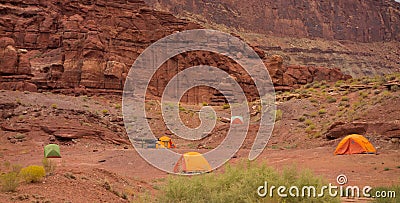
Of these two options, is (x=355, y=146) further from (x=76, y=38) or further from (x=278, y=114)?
(x=76, y=38)

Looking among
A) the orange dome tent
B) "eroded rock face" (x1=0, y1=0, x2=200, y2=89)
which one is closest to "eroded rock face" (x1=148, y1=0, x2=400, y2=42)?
"eroded rock face" (x1=0, y1=0, x2=200, y2=89)

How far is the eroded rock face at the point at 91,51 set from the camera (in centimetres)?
5528

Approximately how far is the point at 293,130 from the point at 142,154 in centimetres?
1037

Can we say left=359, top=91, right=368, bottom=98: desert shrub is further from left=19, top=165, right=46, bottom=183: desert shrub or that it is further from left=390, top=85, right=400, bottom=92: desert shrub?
left=19, top=165, right=46, bottom=183: desert shrub

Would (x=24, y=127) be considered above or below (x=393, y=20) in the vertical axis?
below

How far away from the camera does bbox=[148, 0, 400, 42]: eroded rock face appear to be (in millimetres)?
130500

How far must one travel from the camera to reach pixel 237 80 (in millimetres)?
65438

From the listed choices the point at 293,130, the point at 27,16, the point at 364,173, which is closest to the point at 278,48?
the point at 27,16

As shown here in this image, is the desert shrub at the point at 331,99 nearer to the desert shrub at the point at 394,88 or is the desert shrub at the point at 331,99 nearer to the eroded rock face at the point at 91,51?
the desert shrub at the point at 394,88

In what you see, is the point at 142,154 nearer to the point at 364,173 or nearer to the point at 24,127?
the point at 24,127

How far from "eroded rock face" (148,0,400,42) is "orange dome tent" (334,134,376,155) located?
342 feet

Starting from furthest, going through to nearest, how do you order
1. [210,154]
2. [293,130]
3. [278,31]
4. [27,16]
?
[278,31]
[27,16]
[293,130]
[210,154]

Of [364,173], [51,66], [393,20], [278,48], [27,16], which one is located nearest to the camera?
[364,173]

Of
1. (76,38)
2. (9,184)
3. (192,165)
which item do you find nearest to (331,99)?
(192,165)
